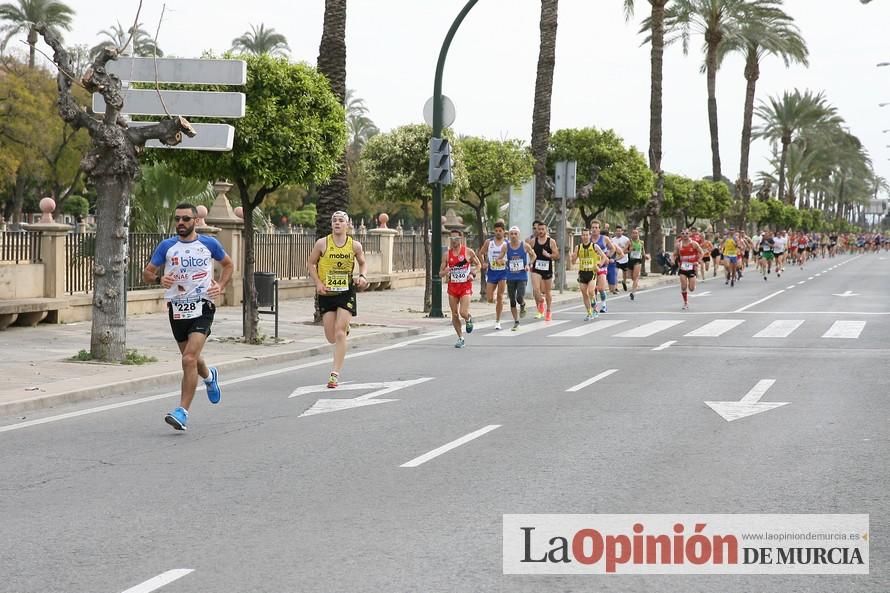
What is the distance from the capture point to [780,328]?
21250 mm

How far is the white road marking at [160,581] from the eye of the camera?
533 centimetres

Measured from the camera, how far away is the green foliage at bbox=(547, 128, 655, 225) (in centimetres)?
4303

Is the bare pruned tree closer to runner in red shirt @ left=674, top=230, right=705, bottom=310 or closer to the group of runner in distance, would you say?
the group of runner in distance

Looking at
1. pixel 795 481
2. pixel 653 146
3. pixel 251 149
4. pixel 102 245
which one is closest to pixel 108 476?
pixel 795 481

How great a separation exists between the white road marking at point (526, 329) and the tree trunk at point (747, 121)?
45.8 meters

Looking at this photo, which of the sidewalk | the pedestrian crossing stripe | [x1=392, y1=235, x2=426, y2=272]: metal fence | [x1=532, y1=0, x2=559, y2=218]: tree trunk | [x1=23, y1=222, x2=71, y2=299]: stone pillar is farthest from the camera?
[x1=392, y1=235, x2=426, y2=272]: metal fence

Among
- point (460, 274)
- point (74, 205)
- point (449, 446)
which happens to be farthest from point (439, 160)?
point (74, 205)

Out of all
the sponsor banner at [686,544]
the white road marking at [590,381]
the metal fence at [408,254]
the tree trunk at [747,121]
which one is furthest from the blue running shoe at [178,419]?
the tree trunk at [747,121]

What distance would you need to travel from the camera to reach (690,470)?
8.18 metres

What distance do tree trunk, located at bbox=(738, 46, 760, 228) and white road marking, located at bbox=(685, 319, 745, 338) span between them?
1773 inches

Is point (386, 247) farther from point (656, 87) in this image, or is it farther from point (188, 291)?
point (188, 291)

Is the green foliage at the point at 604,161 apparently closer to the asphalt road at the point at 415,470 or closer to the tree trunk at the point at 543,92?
the tree trunk at the point at 543,92

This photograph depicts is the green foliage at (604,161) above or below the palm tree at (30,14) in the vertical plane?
below

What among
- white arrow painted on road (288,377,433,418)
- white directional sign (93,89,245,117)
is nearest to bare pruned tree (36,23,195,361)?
white directional sign (93,89,245,117)
